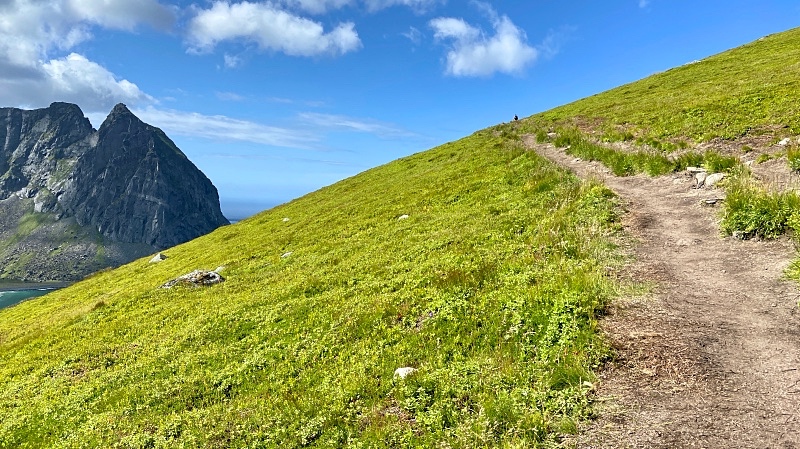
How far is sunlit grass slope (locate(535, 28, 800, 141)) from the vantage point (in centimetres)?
2633

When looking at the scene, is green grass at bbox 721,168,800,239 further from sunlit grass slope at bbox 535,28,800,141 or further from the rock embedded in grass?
the rock embedded in grass

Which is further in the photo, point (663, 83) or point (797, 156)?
point (663, 83)

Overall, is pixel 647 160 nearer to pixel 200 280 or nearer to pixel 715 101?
pixel 715 101

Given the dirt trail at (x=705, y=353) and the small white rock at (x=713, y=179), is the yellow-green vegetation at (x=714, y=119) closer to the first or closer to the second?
the small white rock at (x=713, y=179)

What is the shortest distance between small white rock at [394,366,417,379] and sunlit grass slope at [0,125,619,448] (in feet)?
0.64

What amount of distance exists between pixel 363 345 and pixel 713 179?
16450 mm

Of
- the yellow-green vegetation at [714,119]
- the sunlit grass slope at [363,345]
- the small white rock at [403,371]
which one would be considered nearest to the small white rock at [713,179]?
the yellow-green vegetation at [714,119]

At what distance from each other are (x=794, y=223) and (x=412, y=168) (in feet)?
132

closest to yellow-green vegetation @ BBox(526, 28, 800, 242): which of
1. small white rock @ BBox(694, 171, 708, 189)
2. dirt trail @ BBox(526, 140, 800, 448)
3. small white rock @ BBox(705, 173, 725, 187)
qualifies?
small white rock @ BBox(705, 173, 725, 187)

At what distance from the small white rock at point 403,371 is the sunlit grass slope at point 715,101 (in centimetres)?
2419

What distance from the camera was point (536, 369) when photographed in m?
9.22

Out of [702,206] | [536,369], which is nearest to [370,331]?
[536,369]

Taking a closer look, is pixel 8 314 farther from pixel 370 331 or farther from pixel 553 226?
pixel 553 226

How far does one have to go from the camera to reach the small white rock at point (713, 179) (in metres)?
18.2
